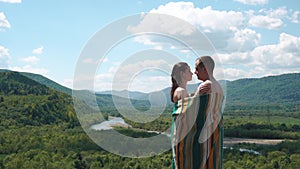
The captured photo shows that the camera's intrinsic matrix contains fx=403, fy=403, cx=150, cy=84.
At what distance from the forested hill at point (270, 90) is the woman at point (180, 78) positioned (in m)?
90.3

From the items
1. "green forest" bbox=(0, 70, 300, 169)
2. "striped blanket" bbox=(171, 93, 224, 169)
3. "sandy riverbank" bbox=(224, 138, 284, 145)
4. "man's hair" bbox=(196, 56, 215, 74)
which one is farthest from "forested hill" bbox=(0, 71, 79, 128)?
"man's hair" bbox=(196, 56, 215, 74)

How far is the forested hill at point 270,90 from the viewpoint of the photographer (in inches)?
3750

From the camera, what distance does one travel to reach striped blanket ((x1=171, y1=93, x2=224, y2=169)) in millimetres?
2213

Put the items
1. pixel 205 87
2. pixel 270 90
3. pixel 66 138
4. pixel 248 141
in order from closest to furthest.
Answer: pixel 205 87 < pixel 66 138 < pixel 248 141 < pixel 270 90

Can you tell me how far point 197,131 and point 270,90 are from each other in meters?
105

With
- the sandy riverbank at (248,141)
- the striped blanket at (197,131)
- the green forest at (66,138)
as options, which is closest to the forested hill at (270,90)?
the green forest at (66,138)

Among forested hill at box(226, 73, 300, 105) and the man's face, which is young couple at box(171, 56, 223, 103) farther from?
forested hill at box(226, 73, 300, 105)

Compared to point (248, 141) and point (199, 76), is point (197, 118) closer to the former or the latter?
point (199, 76)

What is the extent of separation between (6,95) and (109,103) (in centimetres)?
5377

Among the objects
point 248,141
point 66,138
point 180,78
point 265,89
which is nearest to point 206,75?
point 180,78

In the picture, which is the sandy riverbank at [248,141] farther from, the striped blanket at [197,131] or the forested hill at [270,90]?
the forested hill at [270,90]

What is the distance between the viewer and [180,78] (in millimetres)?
2236

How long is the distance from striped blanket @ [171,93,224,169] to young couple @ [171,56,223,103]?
33 millimetres

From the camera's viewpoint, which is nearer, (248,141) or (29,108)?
(248,141)
